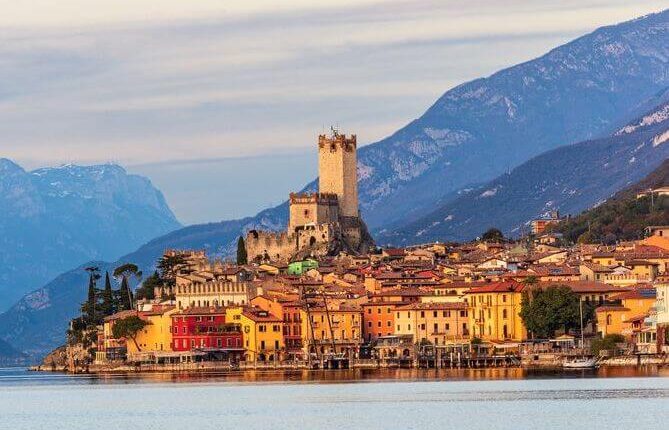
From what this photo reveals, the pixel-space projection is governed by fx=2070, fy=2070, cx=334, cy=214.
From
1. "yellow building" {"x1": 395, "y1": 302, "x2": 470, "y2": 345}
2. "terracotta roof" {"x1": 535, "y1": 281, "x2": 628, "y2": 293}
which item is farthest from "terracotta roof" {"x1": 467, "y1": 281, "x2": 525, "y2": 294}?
"yellow building" {"x1": 395, "y1": 302, "x2": 470, "y2": 345}

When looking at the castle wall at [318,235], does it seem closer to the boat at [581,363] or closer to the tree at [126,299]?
the tree at [126,299]

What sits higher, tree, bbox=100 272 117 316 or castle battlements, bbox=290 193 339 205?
castle battlements, bbox=290 193 339 205

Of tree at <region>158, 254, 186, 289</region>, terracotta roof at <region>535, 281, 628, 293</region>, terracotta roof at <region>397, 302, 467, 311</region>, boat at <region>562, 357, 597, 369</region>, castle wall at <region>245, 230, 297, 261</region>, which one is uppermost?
castle wall at <region>245, 230, 297, 261</region>

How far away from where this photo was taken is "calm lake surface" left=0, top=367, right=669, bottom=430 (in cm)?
8262

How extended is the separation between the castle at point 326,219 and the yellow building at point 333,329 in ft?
105

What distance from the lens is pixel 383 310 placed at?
143 metres

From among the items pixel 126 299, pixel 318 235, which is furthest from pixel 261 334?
pixel 126 299

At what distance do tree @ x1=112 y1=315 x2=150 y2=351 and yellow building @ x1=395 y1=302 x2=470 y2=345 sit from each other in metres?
22.4

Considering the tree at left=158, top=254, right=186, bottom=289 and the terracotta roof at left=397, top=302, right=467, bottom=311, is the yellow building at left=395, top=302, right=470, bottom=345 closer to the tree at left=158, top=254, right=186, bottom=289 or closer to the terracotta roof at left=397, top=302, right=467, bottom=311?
the terracotta roof at left=397, top=302, right=467, bottom=311

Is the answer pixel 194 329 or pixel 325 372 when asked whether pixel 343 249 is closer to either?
pixel 194 329

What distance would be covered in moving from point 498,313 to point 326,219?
4574cm

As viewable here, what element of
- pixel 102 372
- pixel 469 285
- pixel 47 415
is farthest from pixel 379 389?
pixel 102 372

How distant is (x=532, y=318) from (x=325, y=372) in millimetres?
13766

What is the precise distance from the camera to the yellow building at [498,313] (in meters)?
134
